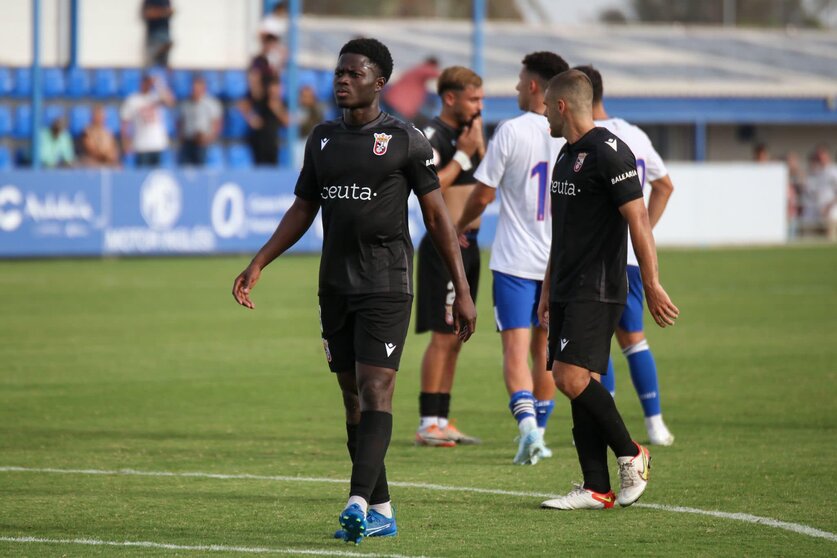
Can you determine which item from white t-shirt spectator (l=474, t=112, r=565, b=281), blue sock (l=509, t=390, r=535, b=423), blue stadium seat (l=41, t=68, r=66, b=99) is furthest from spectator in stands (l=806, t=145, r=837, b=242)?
blue sock (l=509, t=390, r=535, b=423)

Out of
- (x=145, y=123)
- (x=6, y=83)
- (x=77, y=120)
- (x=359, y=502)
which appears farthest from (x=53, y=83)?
(x=359, y=502)

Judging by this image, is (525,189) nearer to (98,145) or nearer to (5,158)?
(98,145)

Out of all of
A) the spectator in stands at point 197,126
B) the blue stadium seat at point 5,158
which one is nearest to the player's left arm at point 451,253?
the blue stadium seat at point 5,158

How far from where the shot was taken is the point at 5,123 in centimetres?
2838

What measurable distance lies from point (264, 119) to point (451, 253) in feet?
74.8

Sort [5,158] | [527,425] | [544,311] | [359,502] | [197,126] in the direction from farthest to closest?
[197,126], [5,158], [527,425], [544,311], [359,502]

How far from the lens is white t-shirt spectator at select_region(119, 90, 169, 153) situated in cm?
2720

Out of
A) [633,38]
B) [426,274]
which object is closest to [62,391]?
[426,274]

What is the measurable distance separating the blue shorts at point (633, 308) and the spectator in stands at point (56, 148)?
734 inches

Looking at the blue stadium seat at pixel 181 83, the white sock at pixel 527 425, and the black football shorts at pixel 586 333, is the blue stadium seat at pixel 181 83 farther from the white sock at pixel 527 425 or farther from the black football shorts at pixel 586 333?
the black football shorts at pixel 586 333

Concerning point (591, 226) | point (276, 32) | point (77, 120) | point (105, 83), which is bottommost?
point (591, 226)

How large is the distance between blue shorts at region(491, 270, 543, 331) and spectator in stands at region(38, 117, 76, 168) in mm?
18711

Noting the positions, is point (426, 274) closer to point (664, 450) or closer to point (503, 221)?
point (503, 221)

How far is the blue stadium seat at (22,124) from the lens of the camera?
2873 centimetres
